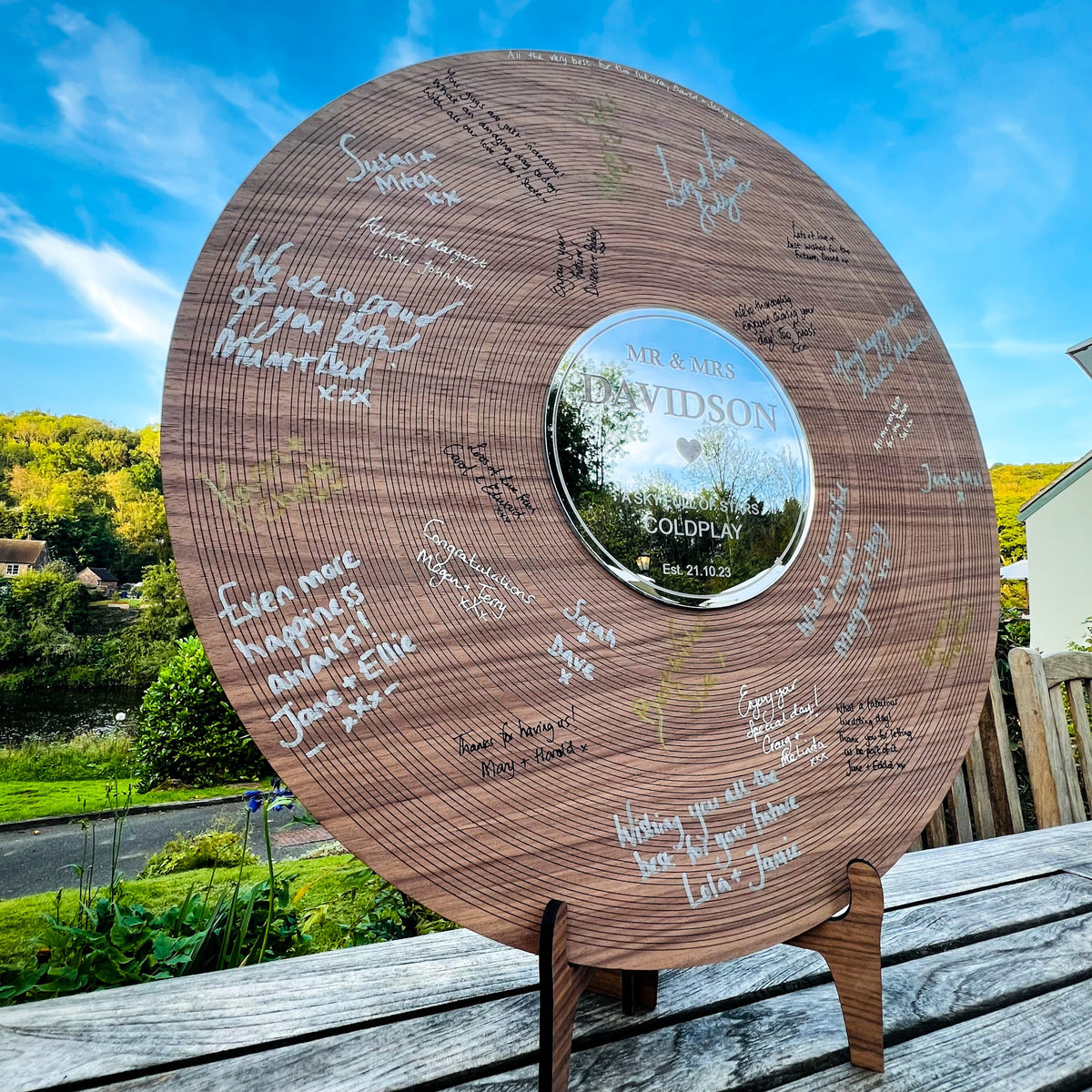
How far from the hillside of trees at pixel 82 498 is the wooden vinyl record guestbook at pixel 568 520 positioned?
3361 mm

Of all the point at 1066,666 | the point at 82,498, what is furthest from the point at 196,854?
the point at 1066,666

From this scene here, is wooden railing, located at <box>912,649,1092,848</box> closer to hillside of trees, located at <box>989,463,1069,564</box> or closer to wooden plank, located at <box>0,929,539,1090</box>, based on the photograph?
wooden plank, located at <box>0,929,539,1090</box>

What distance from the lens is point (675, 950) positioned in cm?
73

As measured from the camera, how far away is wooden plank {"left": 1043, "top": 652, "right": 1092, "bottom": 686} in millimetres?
2077

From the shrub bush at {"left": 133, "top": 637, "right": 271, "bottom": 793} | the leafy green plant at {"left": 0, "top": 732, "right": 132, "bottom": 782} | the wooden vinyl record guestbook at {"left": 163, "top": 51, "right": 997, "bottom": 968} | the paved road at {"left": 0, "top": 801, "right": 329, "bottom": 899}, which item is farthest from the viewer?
the shrub bush at {"left": 133, "top": 637, "right": 271, "bottom": 793}

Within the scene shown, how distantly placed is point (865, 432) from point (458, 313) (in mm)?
663

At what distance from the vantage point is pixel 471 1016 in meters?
0.98

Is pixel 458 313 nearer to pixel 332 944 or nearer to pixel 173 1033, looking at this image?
pixel 173 1033

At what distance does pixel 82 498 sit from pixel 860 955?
4.08m

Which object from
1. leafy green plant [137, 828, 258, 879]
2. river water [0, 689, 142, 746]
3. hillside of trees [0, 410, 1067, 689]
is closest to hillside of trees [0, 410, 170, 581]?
hillside of trees [0, 410, 1067, 689]

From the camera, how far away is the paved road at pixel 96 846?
8.90 feet

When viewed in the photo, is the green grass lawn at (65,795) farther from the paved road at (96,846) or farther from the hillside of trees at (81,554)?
the hillside of trees at (81,554)

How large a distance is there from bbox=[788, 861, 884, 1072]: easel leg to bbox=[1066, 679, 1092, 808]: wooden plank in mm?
1726

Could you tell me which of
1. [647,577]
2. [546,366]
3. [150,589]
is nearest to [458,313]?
[546,366]
